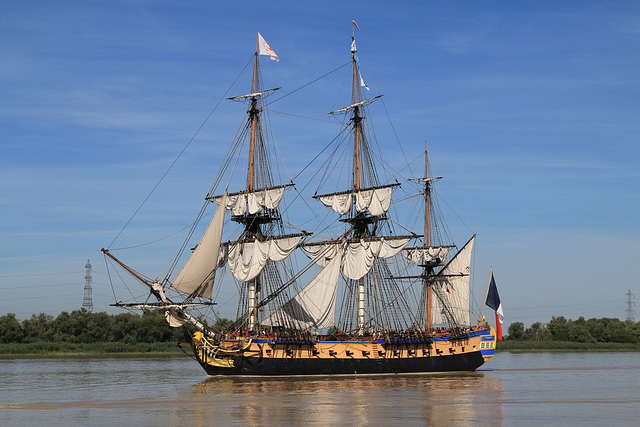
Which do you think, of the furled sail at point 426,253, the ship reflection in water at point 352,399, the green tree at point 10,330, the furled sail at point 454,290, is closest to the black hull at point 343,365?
the ship reflection in water at point 352,399

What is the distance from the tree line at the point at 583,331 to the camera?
131 m

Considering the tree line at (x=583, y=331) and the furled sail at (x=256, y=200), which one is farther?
the tree line at (x=583, y=331)

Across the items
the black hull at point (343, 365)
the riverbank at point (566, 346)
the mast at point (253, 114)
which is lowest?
the riverbank at point (566, 346)

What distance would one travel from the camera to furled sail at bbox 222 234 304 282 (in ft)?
205

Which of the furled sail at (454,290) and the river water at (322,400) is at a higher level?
the furled sail at (454,290)

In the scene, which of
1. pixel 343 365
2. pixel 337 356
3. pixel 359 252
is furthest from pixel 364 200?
pixel 343 365

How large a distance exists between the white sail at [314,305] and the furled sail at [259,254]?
378 centimetres

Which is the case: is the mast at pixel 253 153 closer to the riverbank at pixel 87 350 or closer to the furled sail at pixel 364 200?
the furled sail at pixel 364 200

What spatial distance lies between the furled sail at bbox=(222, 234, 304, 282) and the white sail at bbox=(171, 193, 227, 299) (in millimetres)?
4048

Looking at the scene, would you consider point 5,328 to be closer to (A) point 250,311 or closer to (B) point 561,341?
(A) point 250,311

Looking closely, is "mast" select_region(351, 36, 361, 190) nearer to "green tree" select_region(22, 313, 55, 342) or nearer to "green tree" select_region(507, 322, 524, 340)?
"green tree" select_region(22, 313, 55, 342)

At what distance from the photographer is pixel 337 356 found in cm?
5844

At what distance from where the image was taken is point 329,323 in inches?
2510

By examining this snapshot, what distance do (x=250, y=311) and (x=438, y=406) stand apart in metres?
27.2
